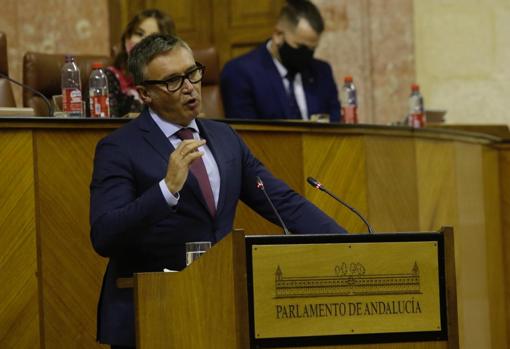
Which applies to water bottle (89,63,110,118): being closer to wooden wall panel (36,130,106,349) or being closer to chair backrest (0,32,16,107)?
chair backrest (0,32,16,107)

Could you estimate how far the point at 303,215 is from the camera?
353 centimetres

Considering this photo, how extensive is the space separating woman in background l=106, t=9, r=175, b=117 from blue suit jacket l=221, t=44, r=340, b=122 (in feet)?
1.61

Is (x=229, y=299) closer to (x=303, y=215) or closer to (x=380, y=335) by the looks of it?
(x=380, y=335)

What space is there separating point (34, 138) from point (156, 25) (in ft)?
5.36

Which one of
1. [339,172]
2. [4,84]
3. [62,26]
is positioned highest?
[62,26]

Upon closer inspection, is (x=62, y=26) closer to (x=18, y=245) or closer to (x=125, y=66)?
(x=125, y=66)

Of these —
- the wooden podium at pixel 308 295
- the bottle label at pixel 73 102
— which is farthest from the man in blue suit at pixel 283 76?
the wooden podium at pixel 308 295

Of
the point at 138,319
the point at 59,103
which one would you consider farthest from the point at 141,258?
the point at 59,103

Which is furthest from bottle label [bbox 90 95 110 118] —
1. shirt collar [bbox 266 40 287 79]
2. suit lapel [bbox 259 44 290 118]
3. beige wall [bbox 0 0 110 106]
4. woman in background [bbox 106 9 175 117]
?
beige wall [bbox 0 0 110 106]

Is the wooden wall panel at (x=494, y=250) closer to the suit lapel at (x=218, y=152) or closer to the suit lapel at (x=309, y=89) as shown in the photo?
the suit lapel at (x=309, y=89)

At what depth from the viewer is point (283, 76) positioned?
607 cm

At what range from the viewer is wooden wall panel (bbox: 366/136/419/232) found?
5105 mm

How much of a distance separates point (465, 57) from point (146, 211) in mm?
5053

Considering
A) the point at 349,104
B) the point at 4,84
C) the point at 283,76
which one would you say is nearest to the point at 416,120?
the point at 349,104
